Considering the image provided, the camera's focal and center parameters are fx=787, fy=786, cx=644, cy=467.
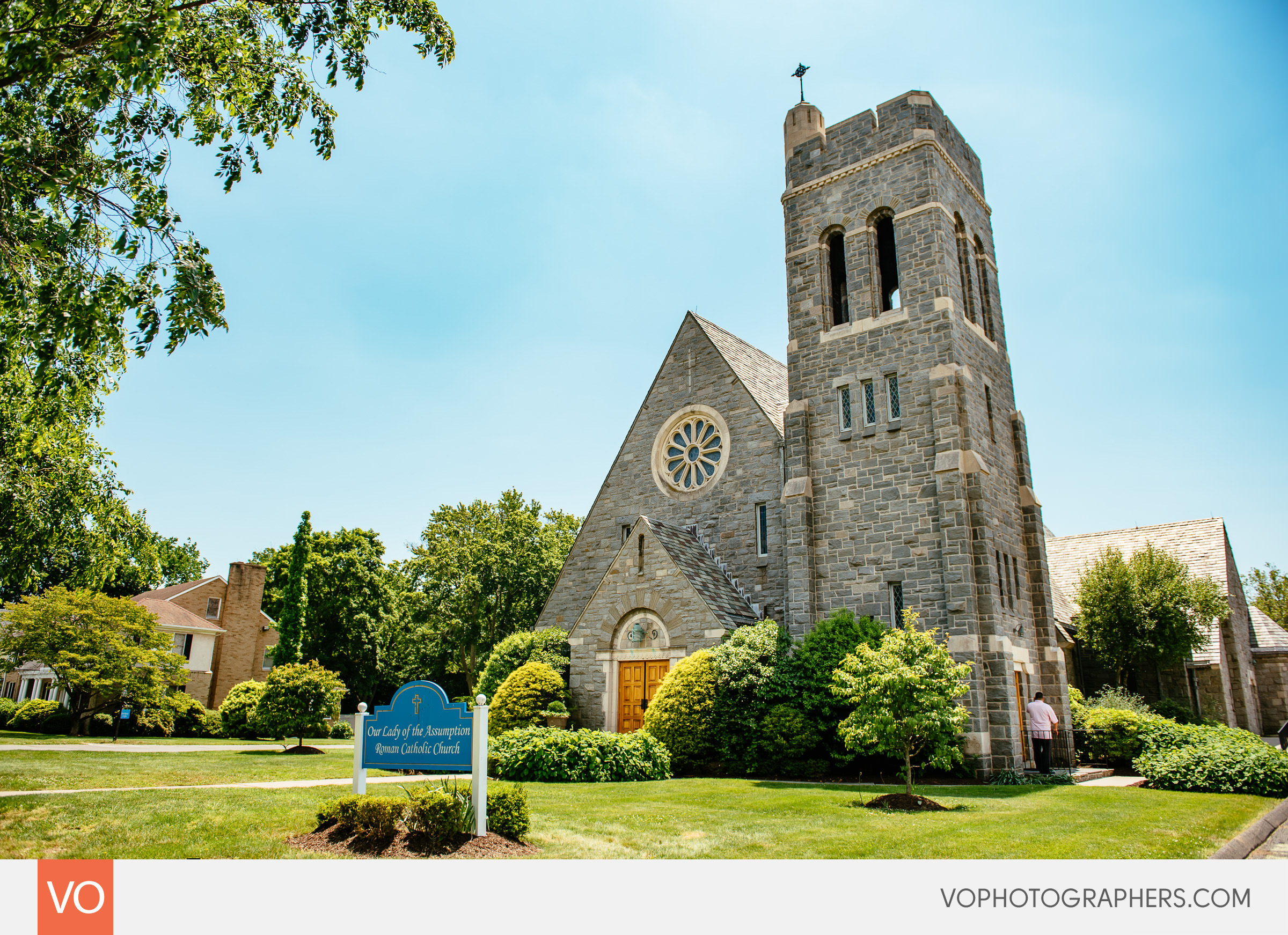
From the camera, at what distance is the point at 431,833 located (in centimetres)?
846

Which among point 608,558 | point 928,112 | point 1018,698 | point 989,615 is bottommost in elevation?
point 1018,698

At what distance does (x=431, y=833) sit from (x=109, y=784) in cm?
849

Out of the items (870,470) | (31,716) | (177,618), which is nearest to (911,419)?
(870,470)

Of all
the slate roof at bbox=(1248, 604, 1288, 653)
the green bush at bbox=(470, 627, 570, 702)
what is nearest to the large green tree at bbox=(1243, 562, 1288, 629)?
the slate roof at bbox=(1248, 604, 1288, 653)

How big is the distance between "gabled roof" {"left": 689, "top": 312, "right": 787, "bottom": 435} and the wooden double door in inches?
299

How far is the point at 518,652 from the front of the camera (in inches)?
921

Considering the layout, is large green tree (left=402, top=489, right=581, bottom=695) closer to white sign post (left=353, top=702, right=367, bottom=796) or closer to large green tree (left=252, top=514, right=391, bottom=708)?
large green tree (left=252, top=514, right=391, bottom=708)

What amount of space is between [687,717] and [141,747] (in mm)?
18328

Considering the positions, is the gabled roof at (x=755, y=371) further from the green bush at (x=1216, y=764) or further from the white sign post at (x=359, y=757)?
the white sign post at (x=359, y=757)

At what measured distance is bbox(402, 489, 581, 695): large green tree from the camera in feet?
131

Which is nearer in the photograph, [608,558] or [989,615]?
[989,615]

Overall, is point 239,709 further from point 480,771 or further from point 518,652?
point 480,771

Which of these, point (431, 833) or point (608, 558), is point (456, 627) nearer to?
point (608, 558)

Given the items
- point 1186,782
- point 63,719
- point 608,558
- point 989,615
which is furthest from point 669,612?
point 63,719
